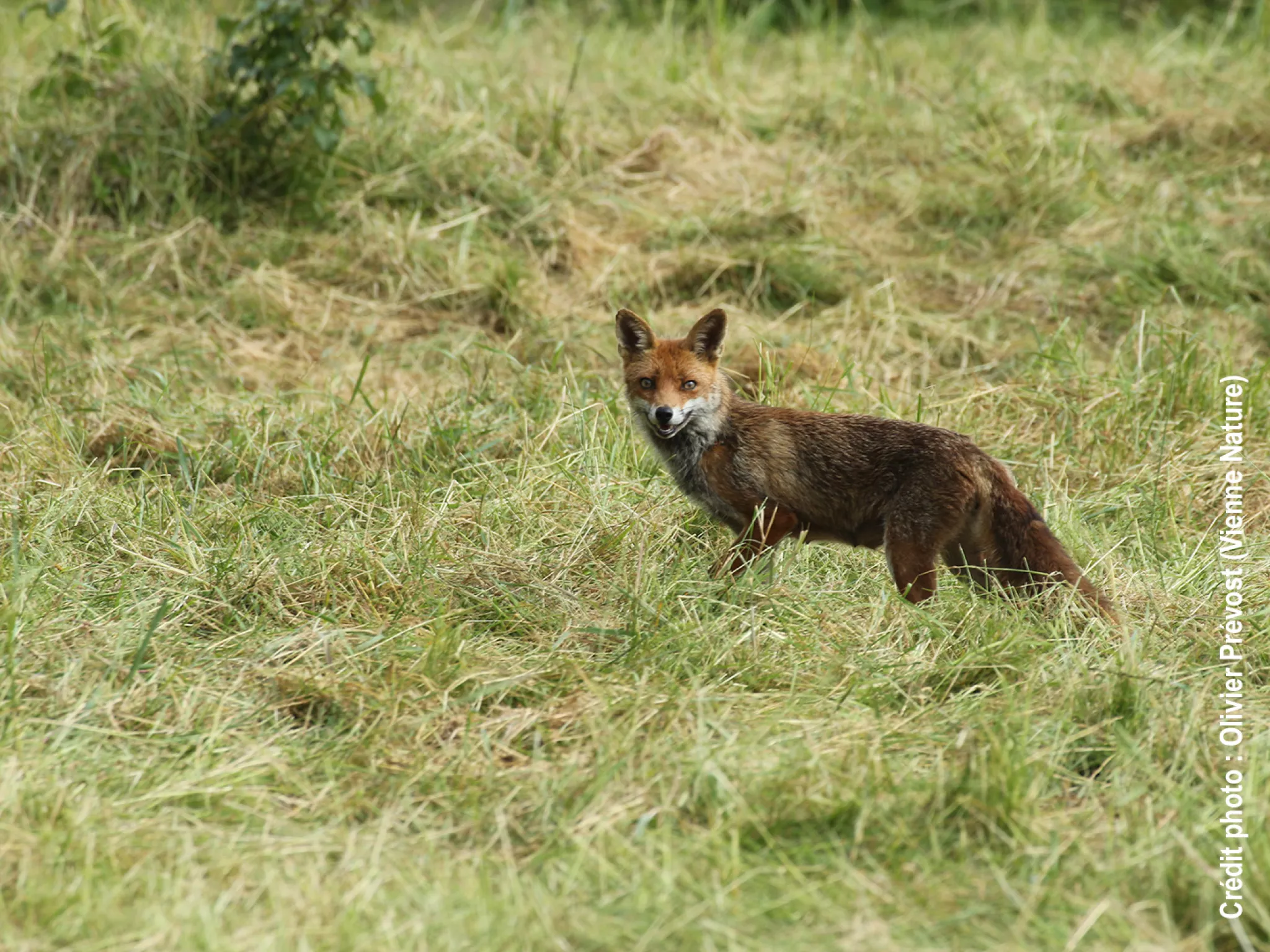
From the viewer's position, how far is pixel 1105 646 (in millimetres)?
4938

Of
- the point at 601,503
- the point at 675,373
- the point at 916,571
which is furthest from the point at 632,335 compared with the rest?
the point at 916,571

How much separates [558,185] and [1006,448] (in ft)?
12.5

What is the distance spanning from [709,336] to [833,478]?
86 cm

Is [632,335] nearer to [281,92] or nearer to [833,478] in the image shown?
[833,478]

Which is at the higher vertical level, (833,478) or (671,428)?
(671,428)

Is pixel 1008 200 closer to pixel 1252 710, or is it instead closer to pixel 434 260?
pixel 434 260

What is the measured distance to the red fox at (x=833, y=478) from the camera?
536cm

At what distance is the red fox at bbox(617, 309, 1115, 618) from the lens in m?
5.36

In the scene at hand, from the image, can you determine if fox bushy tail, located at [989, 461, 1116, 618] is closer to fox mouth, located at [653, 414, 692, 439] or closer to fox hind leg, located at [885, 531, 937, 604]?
fox hind leg, located at [885, 531, 937, 604]

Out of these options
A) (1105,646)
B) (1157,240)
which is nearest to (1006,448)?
(1105,646)

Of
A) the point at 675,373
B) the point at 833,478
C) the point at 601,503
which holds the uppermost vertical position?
the point at 675,373

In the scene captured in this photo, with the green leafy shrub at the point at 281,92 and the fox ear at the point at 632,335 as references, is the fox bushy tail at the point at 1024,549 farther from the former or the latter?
the green leafy shrub at the point at 281,92

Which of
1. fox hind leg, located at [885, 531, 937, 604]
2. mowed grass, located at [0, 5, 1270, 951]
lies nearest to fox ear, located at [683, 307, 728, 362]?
mowed grass, located at [0, 5, 1270, 951]

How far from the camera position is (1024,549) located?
5.30 m
